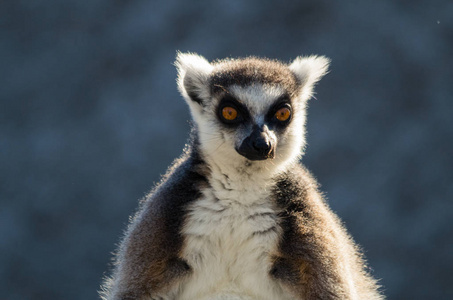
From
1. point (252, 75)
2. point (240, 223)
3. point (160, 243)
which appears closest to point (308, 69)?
point (252, 75)

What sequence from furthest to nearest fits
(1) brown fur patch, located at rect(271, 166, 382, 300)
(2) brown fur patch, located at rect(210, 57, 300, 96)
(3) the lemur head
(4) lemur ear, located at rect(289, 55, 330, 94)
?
(4) lemur ear, located at rect(289, 55, 330, 94)
(2) brown fur patch, located at rect(210, 57, 300, 96)
(3) the lemur head
(1) brown fur patch, located at rect(271, 166, 382, 300)

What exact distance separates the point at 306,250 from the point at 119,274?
0.75m

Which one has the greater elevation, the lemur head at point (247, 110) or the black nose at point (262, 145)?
the lemur head at point (247, 110)

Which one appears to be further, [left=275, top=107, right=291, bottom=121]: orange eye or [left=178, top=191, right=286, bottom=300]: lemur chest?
[left=275, top=107, right=291, bottom=121]: orange eye

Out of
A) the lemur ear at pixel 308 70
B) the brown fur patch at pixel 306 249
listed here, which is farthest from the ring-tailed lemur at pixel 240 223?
the lemur ear at pixel 308 70

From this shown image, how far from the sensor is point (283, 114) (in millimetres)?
2223

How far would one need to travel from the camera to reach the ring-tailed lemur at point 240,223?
6.73 ft

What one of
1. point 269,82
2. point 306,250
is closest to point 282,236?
point 306,250

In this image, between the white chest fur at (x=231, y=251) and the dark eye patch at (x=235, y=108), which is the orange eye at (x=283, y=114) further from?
the white chest fur at (x=231, y=251)

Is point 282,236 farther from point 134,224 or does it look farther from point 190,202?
point 134,224

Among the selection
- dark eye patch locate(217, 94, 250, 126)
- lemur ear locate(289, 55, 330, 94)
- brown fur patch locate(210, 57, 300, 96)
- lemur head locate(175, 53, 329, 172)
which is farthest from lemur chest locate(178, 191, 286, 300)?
lemur ear locate(289, 55, 330, 94)

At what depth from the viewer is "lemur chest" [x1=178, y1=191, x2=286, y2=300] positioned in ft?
6.77

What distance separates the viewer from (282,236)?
6.76 feet

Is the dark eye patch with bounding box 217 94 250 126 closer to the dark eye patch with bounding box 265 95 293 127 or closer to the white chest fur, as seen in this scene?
the dark eye patch with bounding box 265 95 293 127
